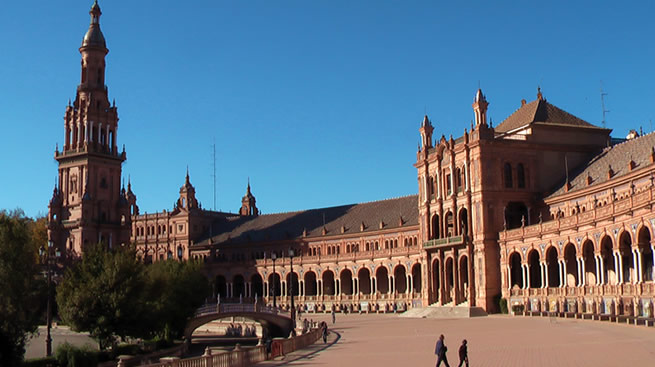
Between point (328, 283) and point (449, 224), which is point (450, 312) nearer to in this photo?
point (449, 224)

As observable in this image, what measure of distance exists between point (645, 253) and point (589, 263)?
1109 centimetres

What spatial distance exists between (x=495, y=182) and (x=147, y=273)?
40123 mm

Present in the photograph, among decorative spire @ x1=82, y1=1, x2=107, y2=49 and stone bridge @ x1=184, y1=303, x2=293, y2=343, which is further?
decorative spire @ x1=82, y1=1, x2=107, y2=49

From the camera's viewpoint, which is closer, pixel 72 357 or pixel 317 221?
pixel 72 357

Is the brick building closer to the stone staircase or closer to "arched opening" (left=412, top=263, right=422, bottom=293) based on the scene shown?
"arched opening" (left=412, top=263, right=422, bottom=293)

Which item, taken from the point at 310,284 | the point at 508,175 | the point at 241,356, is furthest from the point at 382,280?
the point at 241,356

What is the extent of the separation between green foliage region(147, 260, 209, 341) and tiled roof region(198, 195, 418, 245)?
42.6 m

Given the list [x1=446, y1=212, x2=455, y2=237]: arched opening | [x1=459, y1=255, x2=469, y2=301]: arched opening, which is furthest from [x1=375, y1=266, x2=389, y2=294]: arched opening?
[x1=459, y1=255, x2=469, y2=301]: arched opening

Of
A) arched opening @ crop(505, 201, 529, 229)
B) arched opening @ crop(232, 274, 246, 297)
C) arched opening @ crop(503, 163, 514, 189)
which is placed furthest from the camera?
arched opening @ crop(232, 274, 246, 297)

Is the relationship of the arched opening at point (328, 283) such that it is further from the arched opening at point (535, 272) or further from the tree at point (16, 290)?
the tree at point (16, 290)

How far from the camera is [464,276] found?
9194cm

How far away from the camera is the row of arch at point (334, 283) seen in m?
111

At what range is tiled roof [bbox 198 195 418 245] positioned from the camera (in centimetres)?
11906

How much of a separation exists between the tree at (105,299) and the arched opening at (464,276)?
4120 centimetres
